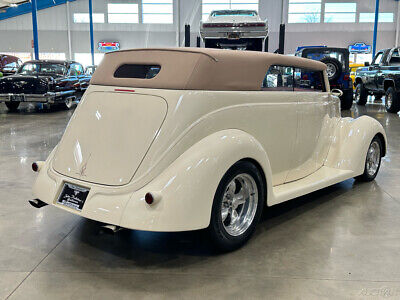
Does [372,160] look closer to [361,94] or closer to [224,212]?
[224,212]

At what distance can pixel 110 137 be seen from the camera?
285 centimetres

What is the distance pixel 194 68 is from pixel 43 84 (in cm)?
952

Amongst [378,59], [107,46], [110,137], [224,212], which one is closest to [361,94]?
[378,59]

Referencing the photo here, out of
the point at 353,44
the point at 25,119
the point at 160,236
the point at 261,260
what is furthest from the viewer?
the point at 353,44

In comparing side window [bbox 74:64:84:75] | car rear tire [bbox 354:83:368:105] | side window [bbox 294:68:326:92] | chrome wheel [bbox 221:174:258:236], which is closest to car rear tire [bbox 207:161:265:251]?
chrome wheel [bbox 221:174:258:236]

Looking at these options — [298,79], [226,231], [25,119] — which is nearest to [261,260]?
[226,231]

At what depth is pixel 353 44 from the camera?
2872 centimetres

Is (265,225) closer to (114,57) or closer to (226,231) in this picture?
(226,231)

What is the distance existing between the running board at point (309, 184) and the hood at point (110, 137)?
1.18 meters

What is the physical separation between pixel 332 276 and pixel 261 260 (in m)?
0.48

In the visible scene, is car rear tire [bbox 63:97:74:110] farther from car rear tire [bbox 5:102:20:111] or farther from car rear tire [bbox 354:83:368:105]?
car rear tire [bbox 354:83:368:105]

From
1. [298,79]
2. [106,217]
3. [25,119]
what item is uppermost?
[298,79]

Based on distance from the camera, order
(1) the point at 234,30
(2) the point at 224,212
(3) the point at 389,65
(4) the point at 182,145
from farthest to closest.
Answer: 1. (3) the point at 389,65
2. (1) the point at 234,30
3. (2) the point at 224,212
4. (4) the point at 182,145

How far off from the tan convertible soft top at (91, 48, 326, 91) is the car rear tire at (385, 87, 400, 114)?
9.03 meters
